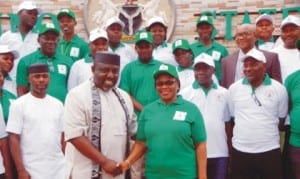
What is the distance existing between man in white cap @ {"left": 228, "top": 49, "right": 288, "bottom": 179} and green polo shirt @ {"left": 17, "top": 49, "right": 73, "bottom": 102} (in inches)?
66.9

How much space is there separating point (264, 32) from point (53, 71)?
7.58ft

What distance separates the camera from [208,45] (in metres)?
6.29

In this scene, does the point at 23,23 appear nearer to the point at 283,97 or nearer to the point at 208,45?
the point at 208,45

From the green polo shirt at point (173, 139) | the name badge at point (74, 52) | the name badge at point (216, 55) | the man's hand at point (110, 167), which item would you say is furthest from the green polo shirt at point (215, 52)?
the man's hand at point (110, 167)

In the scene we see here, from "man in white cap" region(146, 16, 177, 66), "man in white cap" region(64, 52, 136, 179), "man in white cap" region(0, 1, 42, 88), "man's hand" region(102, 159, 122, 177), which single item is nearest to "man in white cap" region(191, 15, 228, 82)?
"man in white cap" region(146, 16, 177, 66)

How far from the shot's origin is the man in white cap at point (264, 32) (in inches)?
245

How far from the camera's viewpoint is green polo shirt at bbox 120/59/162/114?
5.41 metres

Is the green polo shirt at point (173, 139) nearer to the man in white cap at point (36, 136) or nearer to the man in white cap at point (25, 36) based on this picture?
the man in white cap at point (36, 136)

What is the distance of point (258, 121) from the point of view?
16.3 feet

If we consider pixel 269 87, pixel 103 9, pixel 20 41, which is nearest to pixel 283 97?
pixel 269 87

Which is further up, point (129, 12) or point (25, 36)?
point (129, 12)

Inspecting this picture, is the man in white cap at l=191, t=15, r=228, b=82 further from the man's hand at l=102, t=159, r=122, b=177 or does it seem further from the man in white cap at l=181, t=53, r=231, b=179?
the man's hand at l=102, t=159, r=122, b=177

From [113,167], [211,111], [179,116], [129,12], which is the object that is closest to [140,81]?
[211,111]

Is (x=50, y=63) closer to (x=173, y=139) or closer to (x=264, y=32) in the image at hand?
(x=173, y=139)
